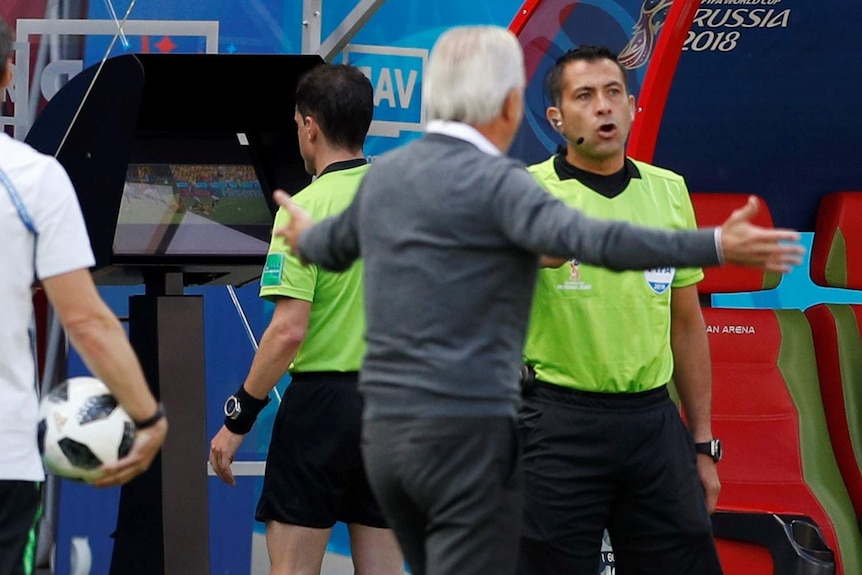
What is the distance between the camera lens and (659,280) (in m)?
3.88

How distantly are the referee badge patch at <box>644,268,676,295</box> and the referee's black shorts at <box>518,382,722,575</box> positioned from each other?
24 centimetres

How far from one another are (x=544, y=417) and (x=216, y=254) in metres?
1.41

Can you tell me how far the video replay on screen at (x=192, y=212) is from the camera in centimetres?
486

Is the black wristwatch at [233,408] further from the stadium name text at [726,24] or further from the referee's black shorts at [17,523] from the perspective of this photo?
the stadium name text at [726,24]

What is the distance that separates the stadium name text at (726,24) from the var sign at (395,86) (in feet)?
3.40

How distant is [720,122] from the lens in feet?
20.3

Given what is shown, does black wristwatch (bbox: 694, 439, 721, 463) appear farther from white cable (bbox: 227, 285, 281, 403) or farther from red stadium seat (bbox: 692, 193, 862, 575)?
white cable (bbox: 227, 285, 281, 403)

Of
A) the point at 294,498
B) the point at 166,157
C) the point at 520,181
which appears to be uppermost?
the point at 520,181

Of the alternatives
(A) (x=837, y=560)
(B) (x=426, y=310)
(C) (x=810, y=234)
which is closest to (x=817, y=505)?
(A) (x=837, y=560)

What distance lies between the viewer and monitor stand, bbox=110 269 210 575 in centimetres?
485

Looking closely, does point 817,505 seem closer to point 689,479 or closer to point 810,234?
point 810,234

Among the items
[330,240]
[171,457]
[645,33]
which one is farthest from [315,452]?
[645,33]

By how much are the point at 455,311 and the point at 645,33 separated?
240 cm

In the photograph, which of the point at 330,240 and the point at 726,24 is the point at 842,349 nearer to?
the point at 726,24
